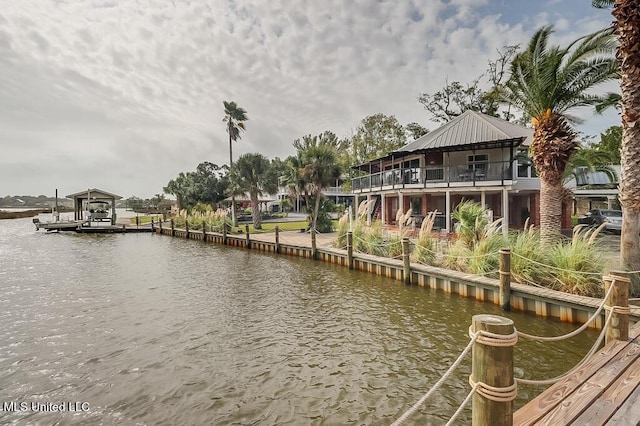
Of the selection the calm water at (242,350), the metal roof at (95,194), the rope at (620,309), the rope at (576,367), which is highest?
the metal roof at (95,194)

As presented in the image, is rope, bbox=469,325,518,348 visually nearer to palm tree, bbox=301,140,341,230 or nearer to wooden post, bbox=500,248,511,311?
wooden post, bbox=500,248,511,311

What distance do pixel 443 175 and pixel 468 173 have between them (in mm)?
1574

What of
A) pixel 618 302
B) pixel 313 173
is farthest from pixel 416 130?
pixel 618 302

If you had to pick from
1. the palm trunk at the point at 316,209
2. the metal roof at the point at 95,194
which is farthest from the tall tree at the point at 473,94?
the metal roof at the point at 95,194

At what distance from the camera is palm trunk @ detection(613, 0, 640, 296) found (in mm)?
7719

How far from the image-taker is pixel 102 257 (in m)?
18.8

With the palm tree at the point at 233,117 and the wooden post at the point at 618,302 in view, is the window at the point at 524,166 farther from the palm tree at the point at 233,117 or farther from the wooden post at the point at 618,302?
the palm tree at the point at 233,117

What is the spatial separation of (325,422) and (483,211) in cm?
927

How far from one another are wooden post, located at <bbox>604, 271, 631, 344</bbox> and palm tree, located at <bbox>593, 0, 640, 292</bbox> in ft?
15.2

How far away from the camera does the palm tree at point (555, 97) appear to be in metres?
10.7

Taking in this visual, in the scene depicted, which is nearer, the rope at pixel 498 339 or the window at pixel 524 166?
the rope at pixel 498 339

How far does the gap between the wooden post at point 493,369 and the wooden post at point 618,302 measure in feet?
11.2

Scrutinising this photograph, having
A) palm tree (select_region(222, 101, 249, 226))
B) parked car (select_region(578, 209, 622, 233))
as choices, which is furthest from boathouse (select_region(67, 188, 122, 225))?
parked car (select_region(578, 209, 622, 233))

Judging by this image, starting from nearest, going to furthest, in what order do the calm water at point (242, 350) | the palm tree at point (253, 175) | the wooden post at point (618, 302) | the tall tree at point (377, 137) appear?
the wooden post at point (618, 302) < the calm water at point (242, 350) < the palm tree at point (253, 175) < the tall tree at point (377, 137)
